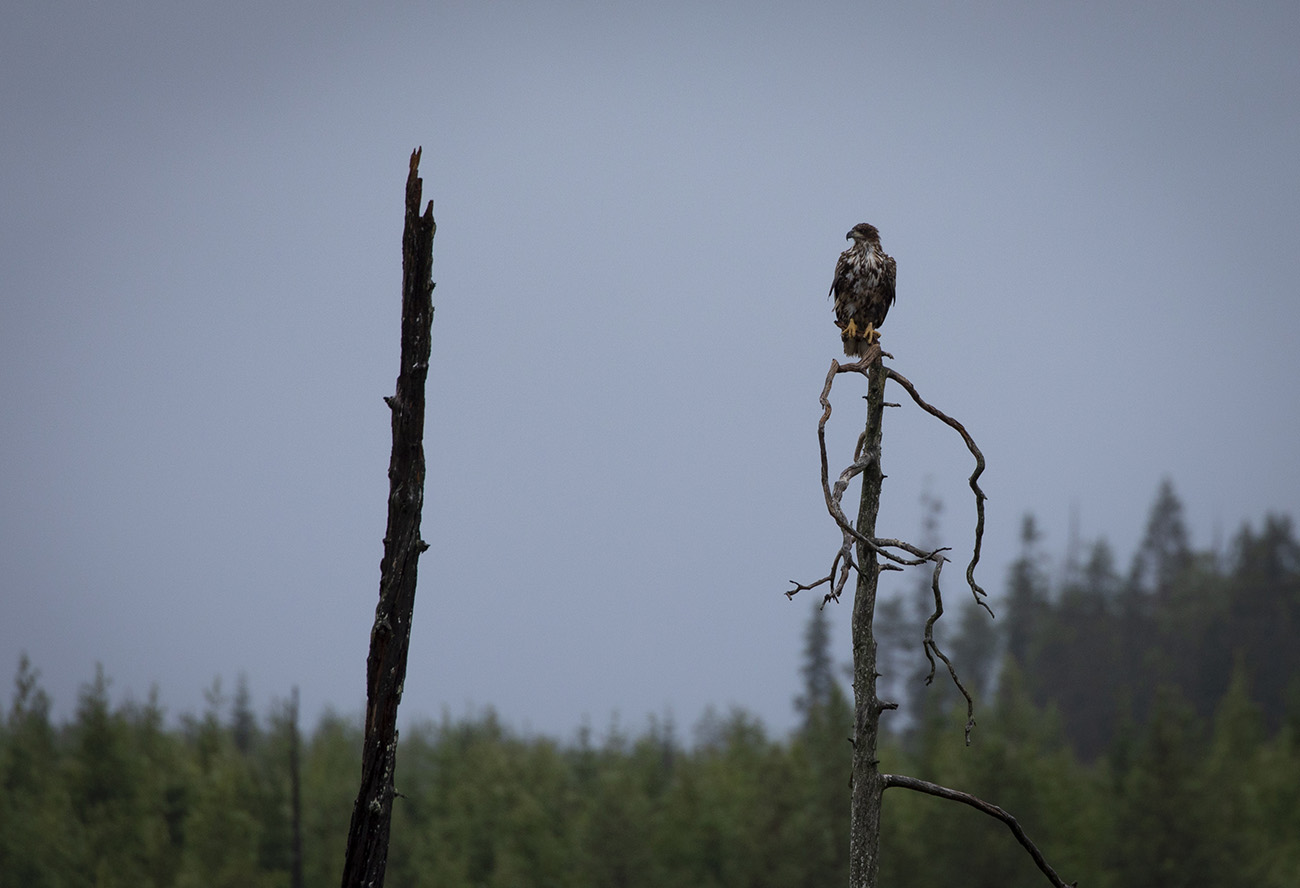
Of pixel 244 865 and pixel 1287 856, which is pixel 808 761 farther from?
pixel 244 865

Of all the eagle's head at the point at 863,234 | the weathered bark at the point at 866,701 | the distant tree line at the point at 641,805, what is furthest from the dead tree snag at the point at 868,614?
the distant tree line at the point at 641,805

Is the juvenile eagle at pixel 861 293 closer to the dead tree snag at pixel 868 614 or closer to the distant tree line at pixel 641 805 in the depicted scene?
the dead tree snag at pixel 868 614

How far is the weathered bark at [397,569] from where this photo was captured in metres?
6.49

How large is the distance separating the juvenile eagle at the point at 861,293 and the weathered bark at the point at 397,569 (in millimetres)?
2332

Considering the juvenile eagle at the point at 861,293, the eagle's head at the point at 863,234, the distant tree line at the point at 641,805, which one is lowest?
the distant tree line at the point at 641,805

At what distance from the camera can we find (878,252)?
283 inches

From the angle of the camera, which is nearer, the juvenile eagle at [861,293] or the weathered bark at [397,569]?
the weathered bark at [397,569]

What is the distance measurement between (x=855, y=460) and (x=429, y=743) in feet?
175

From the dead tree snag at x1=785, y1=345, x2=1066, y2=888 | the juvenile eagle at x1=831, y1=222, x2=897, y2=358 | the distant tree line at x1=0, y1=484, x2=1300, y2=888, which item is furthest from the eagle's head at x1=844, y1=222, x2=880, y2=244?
the distant tree line at x1=0, y1=484, x2=1300, y2=888

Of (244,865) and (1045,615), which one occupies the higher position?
(1045,615)

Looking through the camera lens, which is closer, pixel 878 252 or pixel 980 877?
pixel 878 252

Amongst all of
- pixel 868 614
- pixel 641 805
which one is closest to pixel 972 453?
pixel 868 614

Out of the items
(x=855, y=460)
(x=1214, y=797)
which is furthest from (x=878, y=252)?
(x=1214, y=797)

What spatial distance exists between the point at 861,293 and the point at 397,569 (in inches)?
120
